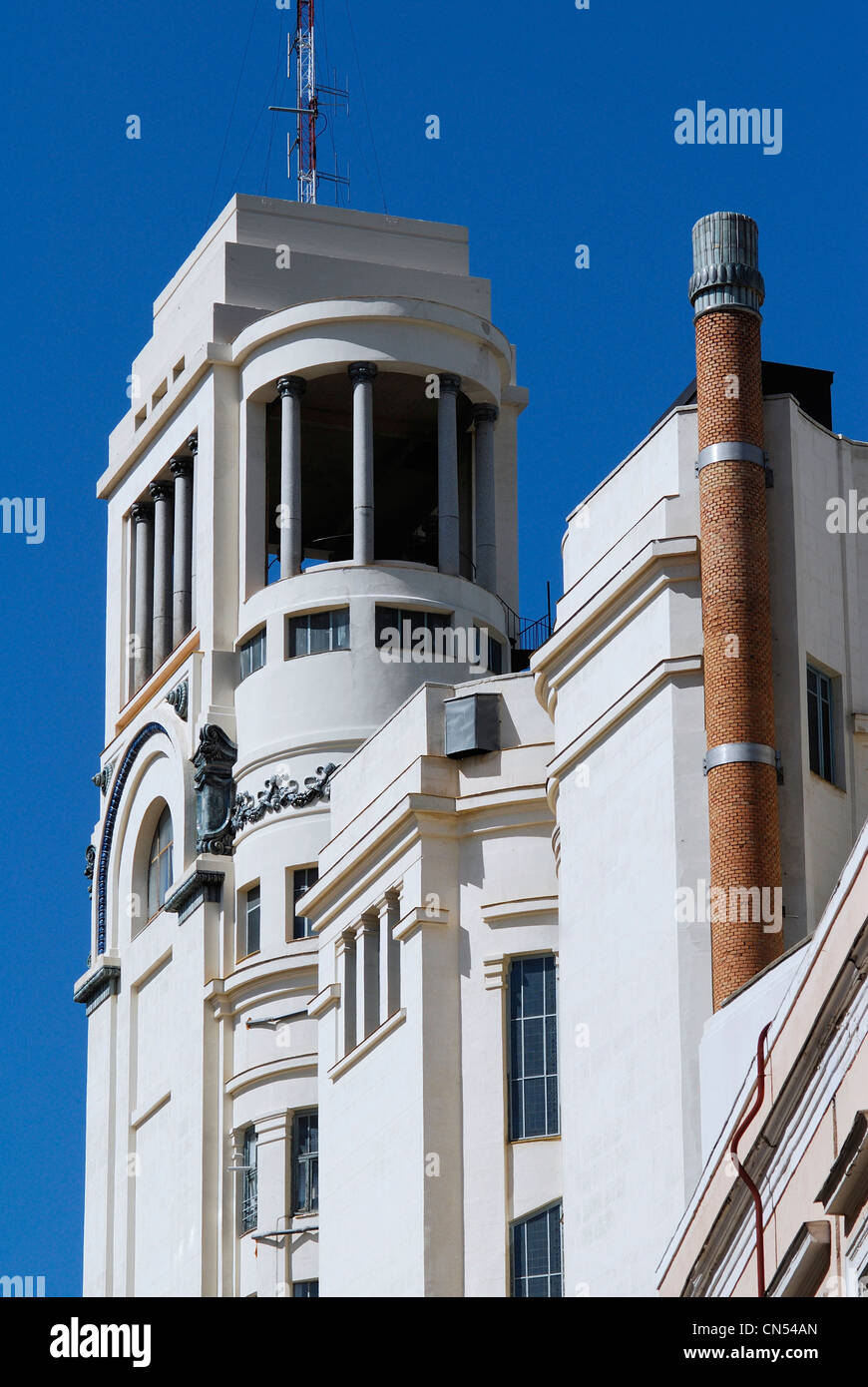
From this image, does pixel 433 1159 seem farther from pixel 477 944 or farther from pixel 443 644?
pixel 443 644

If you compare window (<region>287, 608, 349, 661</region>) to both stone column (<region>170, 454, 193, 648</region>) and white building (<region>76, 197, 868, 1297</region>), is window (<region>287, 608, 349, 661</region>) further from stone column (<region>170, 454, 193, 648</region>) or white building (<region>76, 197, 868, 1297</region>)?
stone column (<region>170, 454, 193, 648</region>)

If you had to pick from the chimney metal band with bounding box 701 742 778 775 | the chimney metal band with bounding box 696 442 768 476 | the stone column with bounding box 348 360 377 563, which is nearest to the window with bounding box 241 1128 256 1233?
the stone column with bounding box 348 360 377 563

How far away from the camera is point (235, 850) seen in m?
69.0

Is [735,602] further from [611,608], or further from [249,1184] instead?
[249,1184]

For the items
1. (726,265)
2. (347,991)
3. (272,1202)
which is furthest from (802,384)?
(272,1202)

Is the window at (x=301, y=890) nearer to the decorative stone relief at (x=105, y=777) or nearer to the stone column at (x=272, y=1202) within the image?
the stone column at (x=272, y=1202)

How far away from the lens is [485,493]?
241 ft

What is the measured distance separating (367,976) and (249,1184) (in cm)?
1244

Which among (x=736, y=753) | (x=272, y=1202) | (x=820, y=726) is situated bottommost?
(x=272, y=1202)

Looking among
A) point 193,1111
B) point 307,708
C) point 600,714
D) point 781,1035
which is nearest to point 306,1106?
point 193,1111

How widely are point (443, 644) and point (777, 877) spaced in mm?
25734

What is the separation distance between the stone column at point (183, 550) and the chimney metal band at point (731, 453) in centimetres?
3014

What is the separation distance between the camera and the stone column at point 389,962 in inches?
2138

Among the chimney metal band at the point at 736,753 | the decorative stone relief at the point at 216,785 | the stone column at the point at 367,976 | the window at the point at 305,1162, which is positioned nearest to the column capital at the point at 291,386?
the decorative stone relief at the point at 216,785
